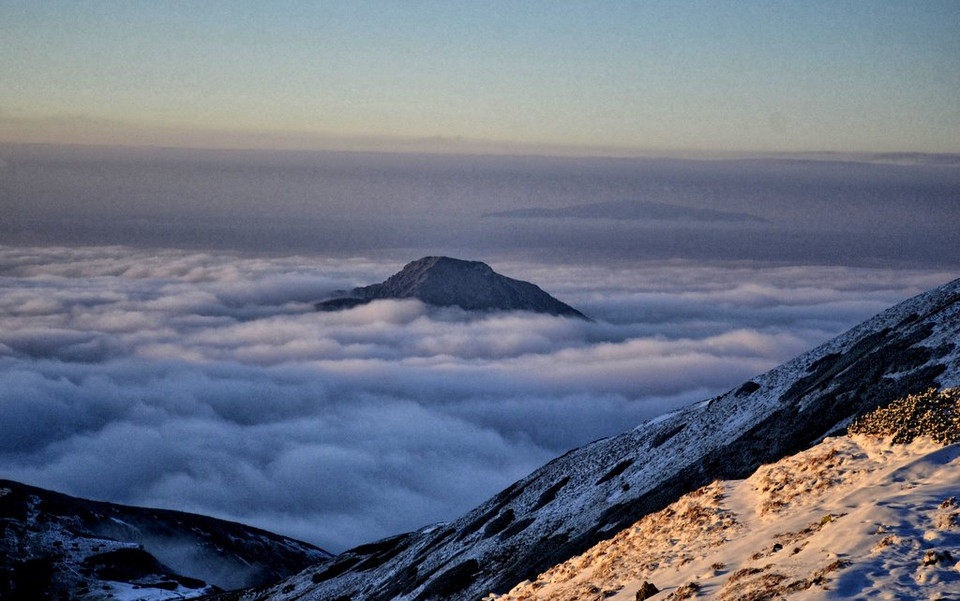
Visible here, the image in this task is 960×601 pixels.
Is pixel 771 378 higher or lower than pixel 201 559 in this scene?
higher

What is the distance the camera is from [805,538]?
24.7 metres

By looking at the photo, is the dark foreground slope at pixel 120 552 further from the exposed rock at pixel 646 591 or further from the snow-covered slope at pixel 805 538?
the exposed rock at pixel 646 591

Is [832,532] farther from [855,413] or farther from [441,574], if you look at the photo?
[441,574]

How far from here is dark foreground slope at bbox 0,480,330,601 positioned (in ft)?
357

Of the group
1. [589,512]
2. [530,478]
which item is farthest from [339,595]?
[589,512]

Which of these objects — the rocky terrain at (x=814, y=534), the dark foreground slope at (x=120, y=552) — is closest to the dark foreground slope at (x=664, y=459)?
the rocky terrain at (x=814, y=534)

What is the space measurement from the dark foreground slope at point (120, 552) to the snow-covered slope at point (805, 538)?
294ft

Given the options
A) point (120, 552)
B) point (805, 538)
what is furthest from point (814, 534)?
point (120, 552)

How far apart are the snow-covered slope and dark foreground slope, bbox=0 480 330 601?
294ft

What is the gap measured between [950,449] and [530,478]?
4492 cm

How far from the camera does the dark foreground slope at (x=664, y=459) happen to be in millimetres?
42000

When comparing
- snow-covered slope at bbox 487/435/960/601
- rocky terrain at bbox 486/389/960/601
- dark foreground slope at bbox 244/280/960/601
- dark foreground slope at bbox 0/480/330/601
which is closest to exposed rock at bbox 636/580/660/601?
rocky terrain at bbox 486/389/960/601

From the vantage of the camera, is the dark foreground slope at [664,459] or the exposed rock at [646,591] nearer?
the exposed rock at [646,591]

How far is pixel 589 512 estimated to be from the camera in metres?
49.7
